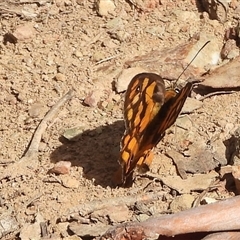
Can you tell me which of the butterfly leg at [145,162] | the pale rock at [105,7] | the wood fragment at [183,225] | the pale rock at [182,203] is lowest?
the pale rock at [182,203]

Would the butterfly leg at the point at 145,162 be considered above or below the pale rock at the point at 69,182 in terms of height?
above

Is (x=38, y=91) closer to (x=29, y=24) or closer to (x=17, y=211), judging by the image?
(x=29, y=24)

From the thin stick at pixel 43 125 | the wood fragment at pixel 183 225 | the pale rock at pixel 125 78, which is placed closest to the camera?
the wood fragment at pixel 183 225

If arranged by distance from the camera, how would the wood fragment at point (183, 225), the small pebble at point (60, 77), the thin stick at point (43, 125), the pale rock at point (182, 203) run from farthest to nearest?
the small pebble at point (60, 77) < the thin stick at point (43, 125) < the pale rock at point (182, 203) < the wood fragment at point (183, 225)

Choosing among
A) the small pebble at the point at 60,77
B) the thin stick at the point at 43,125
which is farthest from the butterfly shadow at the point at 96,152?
the small pebble at the point at 60,77

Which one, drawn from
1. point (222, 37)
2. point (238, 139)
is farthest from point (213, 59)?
point (238, 139)

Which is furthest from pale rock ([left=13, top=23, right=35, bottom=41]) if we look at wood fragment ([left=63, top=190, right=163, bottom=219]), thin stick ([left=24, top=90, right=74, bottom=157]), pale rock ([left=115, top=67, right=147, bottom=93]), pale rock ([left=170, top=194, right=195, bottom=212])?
pale rock ([left=170, top=194, right=195, bottom=212])

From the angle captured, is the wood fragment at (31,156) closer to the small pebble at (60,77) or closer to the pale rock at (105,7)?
the small pebble at (60,77)
